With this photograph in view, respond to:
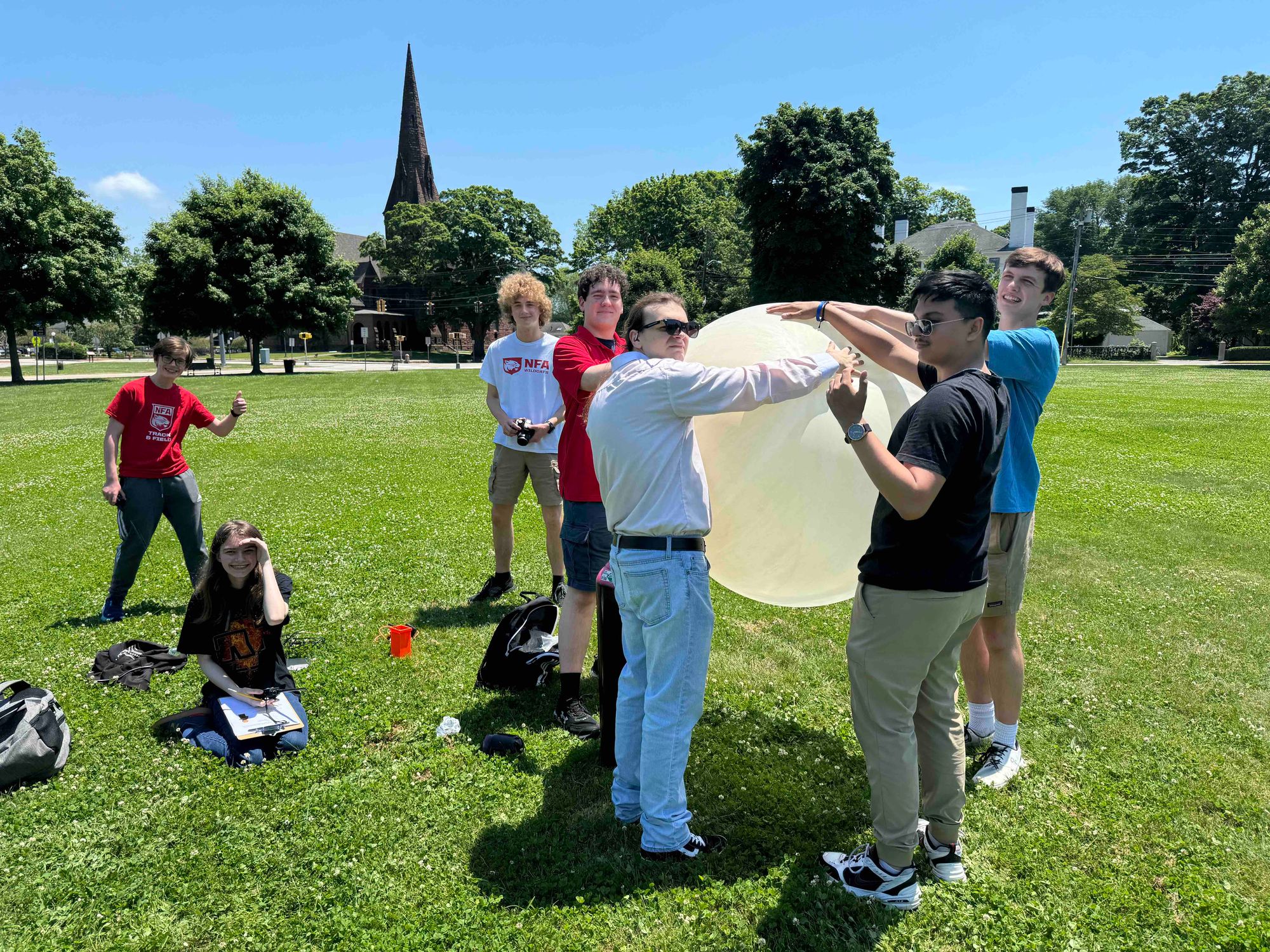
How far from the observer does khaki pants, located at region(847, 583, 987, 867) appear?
2.99 metres

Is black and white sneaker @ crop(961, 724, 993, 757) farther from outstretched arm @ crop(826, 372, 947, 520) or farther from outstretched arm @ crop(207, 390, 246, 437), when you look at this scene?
outstretched arm @ crop(207, 390, 246, 437)

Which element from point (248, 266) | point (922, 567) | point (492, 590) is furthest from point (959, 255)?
point (922, 567)

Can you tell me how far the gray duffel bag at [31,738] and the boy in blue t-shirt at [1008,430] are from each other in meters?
4.43

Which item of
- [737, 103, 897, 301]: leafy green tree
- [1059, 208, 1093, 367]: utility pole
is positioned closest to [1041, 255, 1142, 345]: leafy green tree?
[1059, 208, 1093, 367]: utility pole

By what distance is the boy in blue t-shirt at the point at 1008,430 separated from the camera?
3674 mm

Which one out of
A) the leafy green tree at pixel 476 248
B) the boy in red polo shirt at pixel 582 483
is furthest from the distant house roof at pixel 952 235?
the boy in red polo shirt at pixel 582 483

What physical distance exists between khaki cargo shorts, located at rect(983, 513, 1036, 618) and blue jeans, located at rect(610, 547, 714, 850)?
1.62m

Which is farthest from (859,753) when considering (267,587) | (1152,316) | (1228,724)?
(1152,316)

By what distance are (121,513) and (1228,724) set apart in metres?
8.04

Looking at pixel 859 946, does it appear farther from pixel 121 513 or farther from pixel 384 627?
pixel 121 513

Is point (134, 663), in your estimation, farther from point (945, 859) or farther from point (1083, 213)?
point (1083, 213)

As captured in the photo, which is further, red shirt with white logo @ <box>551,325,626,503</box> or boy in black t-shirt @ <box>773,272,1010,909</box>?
red shirt with white logo @ <box>551,325,626,503</box>

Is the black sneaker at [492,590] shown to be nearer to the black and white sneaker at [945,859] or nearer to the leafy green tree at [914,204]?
the black and white sneaker at [945,859]

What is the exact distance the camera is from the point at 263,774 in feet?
13.5
